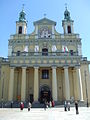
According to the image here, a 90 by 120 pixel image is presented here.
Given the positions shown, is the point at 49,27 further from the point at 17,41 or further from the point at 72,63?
the point at 72,63

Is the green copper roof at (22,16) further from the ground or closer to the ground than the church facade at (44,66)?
further from the ground

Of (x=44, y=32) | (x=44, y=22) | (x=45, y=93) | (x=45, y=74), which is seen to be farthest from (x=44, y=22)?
(x=45, y=93)

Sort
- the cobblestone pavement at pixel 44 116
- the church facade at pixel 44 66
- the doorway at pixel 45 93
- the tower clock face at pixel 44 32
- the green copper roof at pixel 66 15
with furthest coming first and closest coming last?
1. the green copper roof at pixel 66 15
2. the tower clock face at pixel 44 32
3. the doorway at pixel 45 93
4. the church facade at pixel 44 66
5. the cobblestone pavement at pixel 44 116

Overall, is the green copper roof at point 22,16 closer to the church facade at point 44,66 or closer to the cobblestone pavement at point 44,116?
the church facade at point 44,66

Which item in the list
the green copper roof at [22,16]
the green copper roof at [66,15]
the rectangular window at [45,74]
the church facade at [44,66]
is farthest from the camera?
the green copper roof at [66,15]

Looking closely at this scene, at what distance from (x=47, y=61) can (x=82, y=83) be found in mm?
10233

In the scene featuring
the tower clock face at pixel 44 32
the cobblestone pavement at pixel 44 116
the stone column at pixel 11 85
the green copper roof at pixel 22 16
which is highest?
the green copper roof at pixel 22 16

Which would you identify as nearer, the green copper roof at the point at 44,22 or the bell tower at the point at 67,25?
the green copper roof at the point at 44,22

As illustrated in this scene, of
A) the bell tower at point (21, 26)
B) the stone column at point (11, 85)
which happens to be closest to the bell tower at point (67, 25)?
the bell tower at point (21, 26)

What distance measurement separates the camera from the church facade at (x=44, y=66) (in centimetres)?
3526

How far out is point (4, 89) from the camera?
37562mm

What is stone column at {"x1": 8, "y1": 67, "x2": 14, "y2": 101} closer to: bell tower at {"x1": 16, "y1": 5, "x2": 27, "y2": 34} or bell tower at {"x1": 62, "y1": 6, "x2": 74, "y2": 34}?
bell tower at {"x1": 16, "y1": 5, "x2": 27, "y2": 34}

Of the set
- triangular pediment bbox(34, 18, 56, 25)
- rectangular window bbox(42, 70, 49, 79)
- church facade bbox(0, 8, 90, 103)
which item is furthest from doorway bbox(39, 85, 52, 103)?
triangular pediment bbox(34, 18, 56, 25)

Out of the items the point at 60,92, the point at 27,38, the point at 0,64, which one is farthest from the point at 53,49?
the point at 0,64
